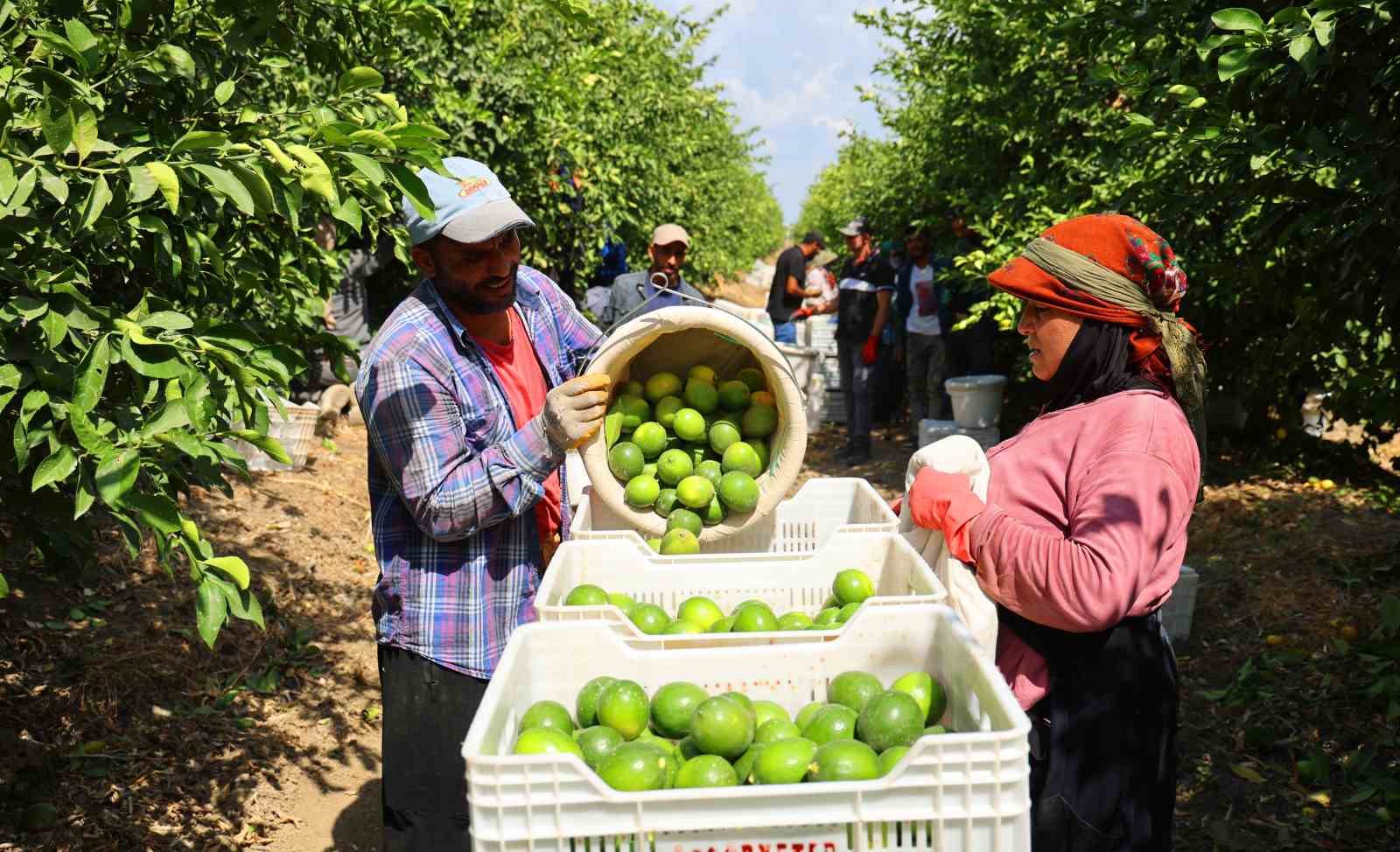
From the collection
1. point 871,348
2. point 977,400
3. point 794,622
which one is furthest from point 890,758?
point 871,348

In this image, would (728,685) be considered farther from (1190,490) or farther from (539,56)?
(539,56)

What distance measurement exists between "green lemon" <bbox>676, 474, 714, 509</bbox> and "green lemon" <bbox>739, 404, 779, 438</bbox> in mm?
210

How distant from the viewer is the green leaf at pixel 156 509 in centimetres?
194

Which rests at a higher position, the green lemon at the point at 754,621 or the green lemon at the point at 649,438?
the green lemon at the point at 649,438

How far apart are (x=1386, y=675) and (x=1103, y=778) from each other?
2.70 m

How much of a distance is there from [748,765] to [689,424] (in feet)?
4.24

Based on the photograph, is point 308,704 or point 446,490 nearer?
point 446,490

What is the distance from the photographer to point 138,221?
241 cm

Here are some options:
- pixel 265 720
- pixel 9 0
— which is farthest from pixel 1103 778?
pixel 265 720

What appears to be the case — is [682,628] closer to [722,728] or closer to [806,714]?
[806,714]

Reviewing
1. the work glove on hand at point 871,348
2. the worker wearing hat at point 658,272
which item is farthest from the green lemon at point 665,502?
the work glove on hand at point 871,348

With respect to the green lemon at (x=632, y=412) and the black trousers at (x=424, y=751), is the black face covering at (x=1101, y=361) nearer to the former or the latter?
the green lemon at (x=632, y=412)

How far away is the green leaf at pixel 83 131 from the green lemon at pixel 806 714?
1555 mm

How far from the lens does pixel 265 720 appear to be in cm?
481
